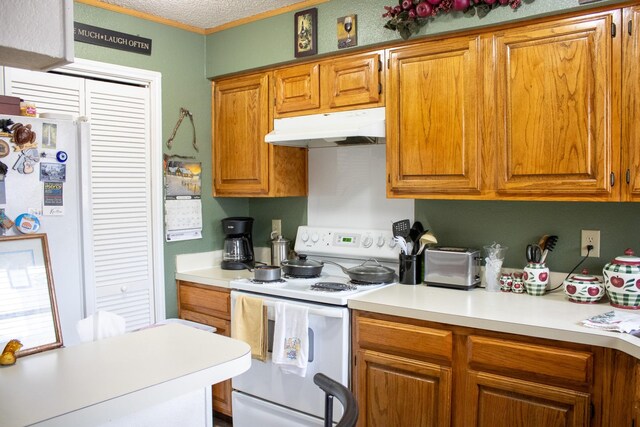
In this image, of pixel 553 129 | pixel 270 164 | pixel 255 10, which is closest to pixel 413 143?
pixel 553 129

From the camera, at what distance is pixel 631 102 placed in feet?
6.57

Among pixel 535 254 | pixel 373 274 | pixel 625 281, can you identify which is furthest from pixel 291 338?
pixel 625 281

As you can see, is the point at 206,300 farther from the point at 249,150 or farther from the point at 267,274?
the point at 249,150

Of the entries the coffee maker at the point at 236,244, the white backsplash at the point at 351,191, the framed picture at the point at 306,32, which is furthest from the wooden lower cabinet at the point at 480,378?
the framed picture at the point at 306,32

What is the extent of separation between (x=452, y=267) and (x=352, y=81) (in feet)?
3.54

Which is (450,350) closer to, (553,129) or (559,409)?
(559,409)

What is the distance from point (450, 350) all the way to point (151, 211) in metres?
1.91

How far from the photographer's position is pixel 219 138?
3.38 meters

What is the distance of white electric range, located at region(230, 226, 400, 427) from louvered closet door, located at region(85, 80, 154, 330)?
0.65 m

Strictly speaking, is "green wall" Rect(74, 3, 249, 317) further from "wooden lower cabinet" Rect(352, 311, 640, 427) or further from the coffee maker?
"wooden lower cabinet" Rect(352, 311, 640, 427)

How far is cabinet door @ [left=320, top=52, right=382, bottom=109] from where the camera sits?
8.69 ft

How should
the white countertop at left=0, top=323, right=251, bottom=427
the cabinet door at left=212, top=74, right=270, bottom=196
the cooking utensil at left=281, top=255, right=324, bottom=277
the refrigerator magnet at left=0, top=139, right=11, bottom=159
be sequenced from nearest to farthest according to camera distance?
the white countertop at left=0, top=323, right=251, bottom=427
the refrigerator magnet at left=0, top=139, right=11, bottom=159
the cooking utensil at left=281, top=255, right=324, bottom=277
the cabinet door at left=212, top=74, right=270, bottom=196

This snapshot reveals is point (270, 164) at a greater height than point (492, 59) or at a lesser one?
lesser

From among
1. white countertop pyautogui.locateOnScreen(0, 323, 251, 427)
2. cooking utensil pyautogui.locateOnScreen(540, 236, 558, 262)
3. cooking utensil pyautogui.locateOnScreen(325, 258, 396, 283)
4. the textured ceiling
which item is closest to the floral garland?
the textured ceiling
